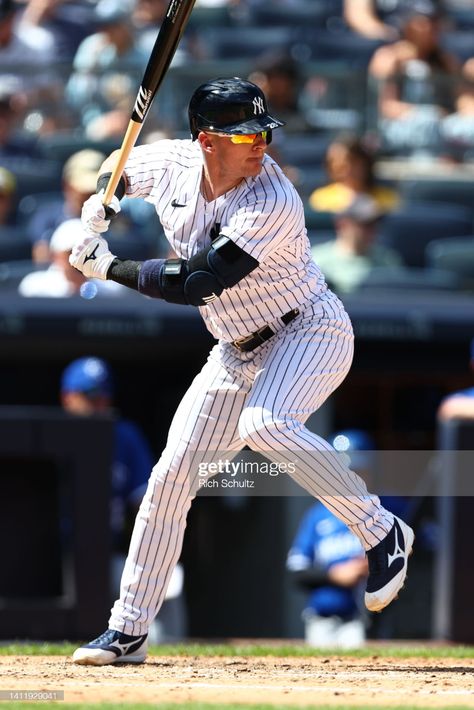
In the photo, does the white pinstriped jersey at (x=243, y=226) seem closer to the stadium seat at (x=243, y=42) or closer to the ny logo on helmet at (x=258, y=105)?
the ny logo on helmet at (x=258, y=105)

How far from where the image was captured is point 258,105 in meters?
4.01

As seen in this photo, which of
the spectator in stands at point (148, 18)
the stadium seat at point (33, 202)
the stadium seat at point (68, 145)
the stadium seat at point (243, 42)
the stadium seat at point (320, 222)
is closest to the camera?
the stadium seat at point (320, 222)

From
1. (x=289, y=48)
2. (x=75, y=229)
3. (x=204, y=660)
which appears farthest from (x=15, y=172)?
(x=204, y=660)

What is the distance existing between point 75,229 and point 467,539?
2.42 meters

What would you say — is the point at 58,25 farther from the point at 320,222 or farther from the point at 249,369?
the point at 249,369

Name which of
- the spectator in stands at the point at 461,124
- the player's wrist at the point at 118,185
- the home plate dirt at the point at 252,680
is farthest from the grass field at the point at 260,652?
the spectator in stands at the point at 461,124

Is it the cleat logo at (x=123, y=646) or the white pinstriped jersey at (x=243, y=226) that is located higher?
the white pinstriped jersey at (x=243, y=226)

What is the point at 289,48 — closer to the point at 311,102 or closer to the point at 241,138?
the point at 311,102

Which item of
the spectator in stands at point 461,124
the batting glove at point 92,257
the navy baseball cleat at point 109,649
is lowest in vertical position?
the navy baseball cleat at point 109,649

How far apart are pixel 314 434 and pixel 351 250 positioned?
3.44 m

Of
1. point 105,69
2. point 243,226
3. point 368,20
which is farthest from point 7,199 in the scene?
point 243,226

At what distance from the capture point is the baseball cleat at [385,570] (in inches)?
164

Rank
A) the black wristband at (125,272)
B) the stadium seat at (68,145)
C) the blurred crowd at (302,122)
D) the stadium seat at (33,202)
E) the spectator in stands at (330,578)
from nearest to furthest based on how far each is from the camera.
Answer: the black wristband at (125,272) < the spectator in stands at (330,578) < the blurred crowd at (302,122) < the stadium seat at (33,202) < the stadium seat at (68,145)

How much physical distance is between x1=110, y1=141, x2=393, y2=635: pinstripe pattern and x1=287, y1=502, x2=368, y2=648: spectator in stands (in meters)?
2.29
